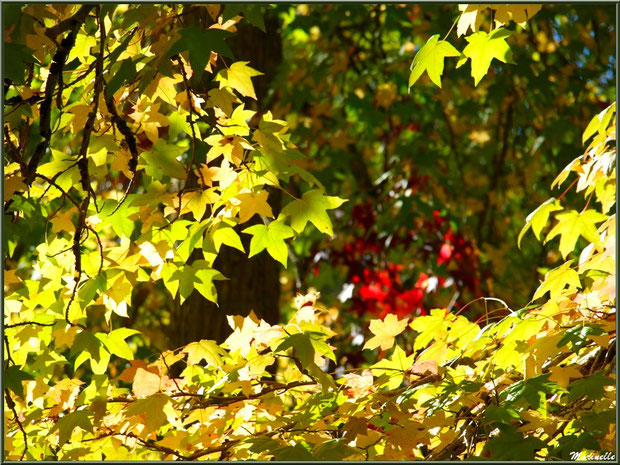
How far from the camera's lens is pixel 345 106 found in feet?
17.1

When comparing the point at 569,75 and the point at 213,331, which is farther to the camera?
the point at 569,75

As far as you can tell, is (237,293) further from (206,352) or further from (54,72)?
A: (54,72)

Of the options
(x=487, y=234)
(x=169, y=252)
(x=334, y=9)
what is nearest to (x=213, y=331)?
(x=169, y=252)

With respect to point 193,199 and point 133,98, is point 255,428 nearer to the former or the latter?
point 193,199

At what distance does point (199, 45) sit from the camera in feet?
4.83

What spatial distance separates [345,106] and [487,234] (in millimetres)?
1830

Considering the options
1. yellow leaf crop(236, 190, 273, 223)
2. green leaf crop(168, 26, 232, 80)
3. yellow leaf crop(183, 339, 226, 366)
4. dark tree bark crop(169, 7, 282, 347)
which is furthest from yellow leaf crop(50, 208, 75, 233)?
dark tree bark crop(169, 7, 282, 347)

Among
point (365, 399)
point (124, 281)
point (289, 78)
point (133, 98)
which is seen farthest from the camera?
point (289, 78)

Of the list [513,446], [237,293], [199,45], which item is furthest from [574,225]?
[237,293]

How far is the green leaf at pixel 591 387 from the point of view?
1545 mm

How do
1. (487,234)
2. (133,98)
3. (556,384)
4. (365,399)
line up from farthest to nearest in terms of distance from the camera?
(487,234), (133,98), (365,399), (556,384)

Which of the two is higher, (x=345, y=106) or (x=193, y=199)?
(x=345, y=106)

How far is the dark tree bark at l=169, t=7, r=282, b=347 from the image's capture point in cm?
322

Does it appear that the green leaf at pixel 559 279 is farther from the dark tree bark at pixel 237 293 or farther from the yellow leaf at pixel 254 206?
the dark tree bark at pixel 237 293
